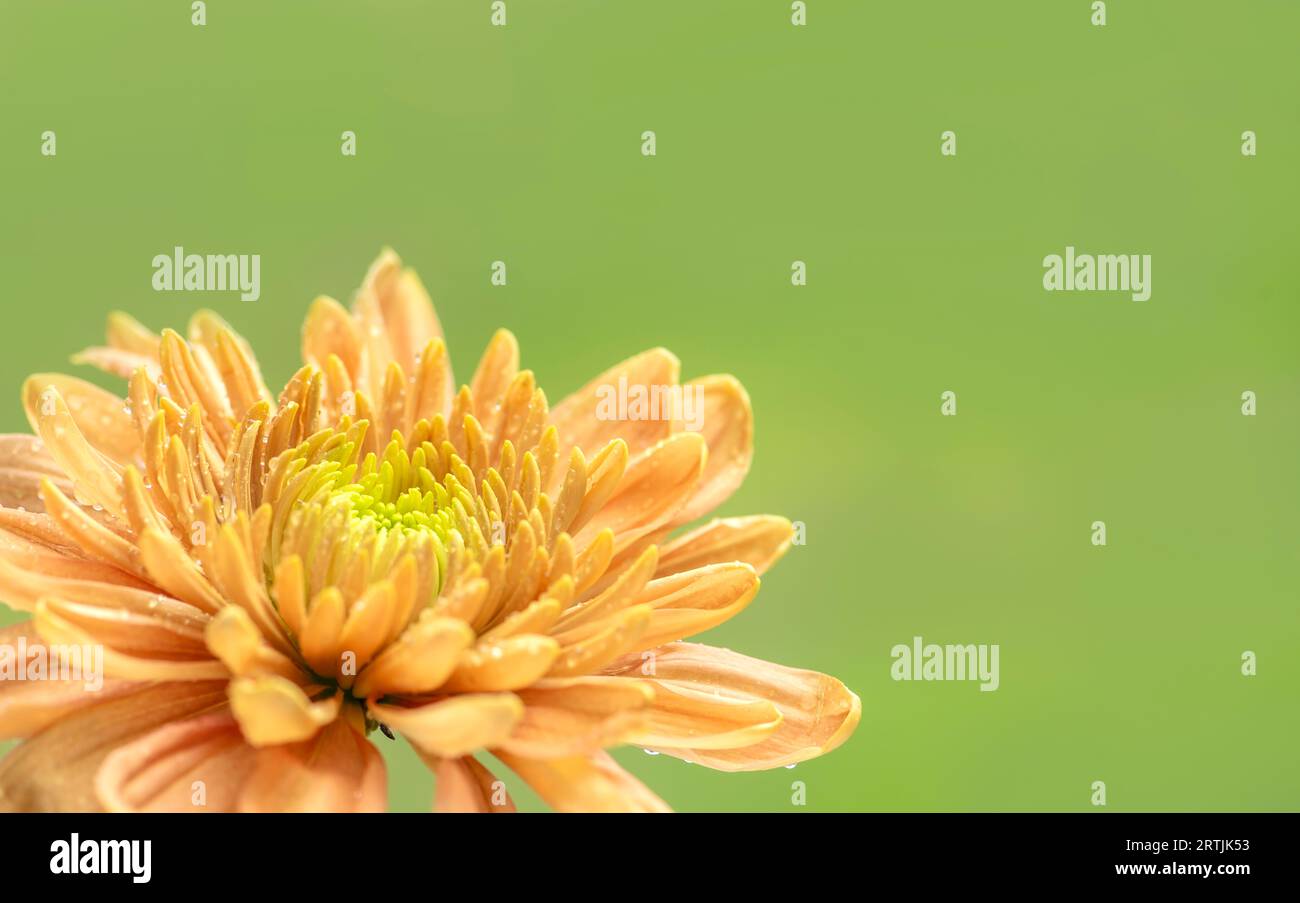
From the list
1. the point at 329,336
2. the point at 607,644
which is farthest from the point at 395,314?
the point at 607,644

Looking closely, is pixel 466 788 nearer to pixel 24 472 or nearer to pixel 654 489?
pixel 654 489

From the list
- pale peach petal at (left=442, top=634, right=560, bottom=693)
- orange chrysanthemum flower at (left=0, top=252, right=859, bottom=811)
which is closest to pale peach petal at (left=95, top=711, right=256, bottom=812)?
orange chrysanthemum flower at (left=0, top=252, right=859, bottom=811)

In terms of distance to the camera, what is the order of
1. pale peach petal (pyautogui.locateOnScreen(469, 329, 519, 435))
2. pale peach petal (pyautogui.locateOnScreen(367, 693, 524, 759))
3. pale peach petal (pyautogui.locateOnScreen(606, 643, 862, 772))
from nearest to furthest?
pale peach petal (pyautogui.locateOnScreen(367, 693, 524, 759)), pale peach petal (pyautogui.locateOnScreen(606, 643, 862, 772)), pale peach petal (pyautogui.locateOnScreen(469, 329, 519, 435))

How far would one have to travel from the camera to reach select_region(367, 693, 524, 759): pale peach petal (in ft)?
1.48

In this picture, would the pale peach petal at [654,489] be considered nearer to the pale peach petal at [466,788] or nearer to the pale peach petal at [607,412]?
the pale peach petal at [607,412]

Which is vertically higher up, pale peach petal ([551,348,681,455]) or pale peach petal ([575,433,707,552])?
pale peach petal ([551,348,681,455])

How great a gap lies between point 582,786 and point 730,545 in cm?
20

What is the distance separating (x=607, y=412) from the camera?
0.72 m

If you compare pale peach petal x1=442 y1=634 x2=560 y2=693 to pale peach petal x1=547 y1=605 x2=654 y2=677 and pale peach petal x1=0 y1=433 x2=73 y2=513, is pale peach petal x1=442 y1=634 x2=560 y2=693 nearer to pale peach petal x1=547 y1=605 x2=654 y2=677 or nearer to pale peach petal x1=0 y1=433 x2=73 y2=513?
pale peach petal x1=547 y1=605 x2=654 y2=677

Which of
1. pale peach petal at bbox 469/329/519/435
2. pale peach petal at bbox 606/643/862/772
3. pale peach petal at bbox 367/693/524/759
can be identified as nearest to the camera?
pale peach petal at bbox 367/693/524/759
